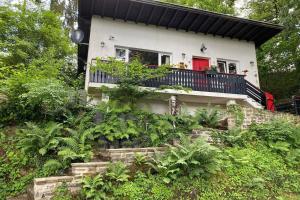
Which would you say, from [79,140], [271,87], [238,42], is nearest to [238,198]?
[79,140]

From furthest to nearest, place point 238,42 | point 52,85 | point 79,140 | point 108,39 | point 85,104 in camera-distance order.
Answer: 1. point 238,42
2. point 108,39
3. point 85,104
4. point 52,85
5. point 79,140

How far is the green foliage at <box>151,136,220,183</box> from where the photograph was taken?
5883 millimetres

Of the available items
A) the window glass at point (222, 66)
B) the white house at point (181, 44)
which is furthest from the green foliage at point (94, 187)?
the window glass at point (222, 66)

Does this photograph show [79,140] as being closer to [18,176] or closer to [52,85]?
[18,176]

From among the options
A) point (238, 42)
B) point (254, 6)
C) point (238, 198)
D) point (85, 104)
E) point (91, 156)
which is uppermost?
point (254, 6)

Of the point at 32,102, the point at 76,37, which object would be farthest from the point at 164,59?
the point at 32,102

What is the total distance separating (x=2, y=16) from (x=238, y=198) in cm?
1488

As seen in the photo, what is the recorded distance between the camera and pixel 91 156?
20.6ft

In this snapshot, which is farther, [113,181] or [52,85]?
[52,85]

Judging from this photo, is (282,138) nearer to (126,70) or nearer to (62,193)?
(126,70)

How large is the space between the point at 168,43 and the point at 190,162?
744 cm

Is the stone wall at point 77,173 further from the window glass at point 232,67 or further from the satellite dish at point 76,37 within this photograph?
the window glass at point 232,67

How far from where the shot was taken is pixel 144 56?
11.6 metres

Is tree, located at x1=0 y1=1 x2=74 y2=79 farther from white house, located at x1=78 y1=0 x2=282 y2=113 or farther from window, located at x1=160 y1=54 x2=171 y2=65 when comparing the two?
window, located at x1=160 y1=54 x2=171 y2=65
